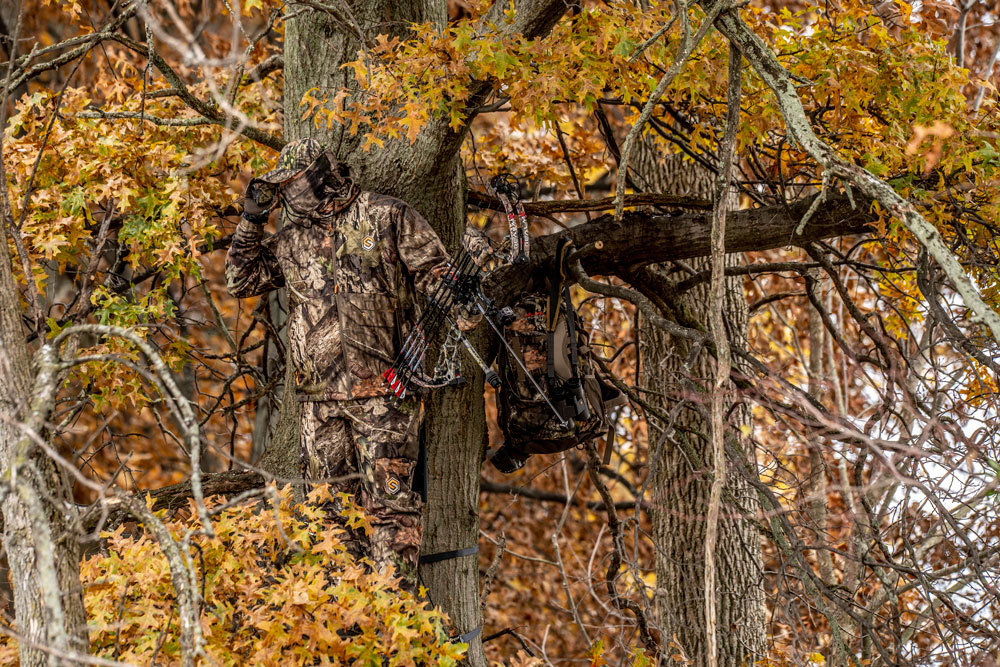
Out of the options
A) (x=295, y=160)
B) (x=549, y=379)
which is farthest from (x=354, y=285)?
(x=549, y=379)

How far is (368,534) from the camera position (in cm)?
393

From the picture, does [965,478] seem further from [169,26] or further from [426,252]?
[169,26]

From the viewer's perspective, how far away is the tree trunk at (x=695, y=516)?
20.2 feet

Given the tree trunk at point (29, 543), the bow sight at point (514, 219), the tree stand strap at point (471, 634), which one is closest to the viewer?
the tree trunk at point (29, 543)

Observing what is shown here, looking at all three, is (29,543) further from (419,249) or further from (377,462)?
(419,249)

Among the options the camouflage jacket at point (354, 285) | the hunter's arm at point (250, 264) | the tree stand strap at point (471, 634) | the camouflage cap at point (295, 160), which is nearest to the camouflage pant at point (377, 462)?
the camouflage jacket at point (354, 285)

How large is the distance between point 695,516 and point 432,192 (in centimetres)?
285

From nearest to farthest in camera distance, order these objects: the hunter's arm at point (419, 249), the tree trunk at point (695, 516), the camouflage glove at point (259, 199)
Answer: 1. the hunter's arm at point (419, 249)
2. the camouflage glove at point (259, 199)
3. the tree trunk at point (695, 516)

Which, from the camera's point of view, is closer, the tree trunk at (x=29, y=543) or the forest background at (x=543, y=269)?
the tree trunk at (x=29, y=543)

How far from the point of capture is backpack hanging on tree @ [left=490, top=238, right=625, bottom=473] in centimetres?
455

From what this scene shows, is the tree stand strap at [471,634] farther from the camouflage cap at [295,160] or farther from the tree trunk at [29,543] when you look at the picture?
the camouflage cap at [295,160]

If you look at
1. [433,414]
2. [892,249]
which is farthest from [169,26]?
[892,249]

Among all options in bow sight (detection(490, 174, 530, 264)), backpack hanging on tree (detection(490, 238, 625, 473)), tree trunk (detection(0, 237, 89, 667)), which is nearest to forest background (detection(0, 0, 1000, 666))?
tree trunk (detection(0, 237, 89, 667))

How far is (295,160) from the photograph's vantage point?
4309 mm
